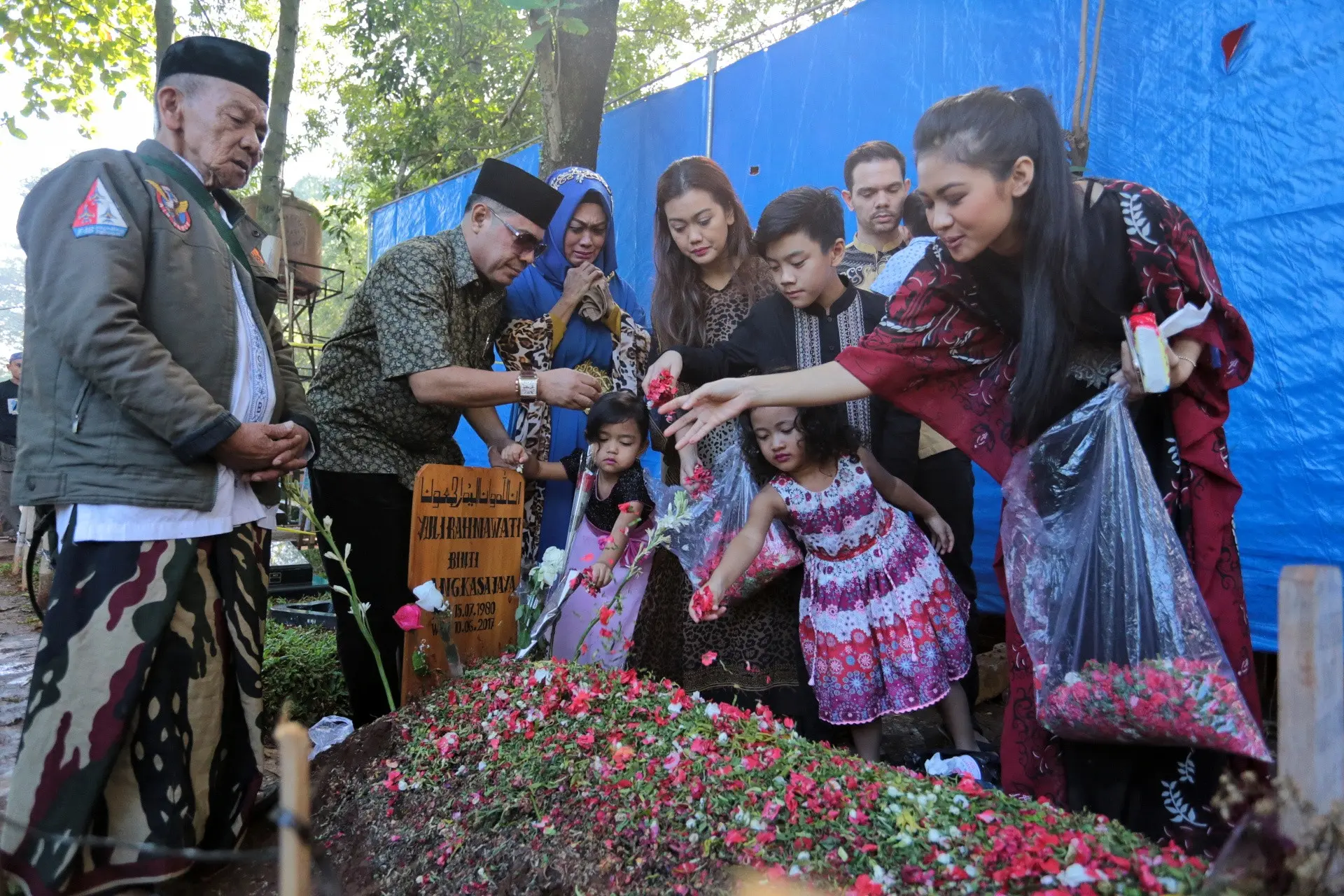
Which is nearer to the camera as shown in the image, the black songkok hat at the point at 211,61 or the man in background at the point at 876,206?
the black songkok hat at the point at 211,61

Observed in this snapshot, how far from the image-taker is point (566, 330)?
10.8ft

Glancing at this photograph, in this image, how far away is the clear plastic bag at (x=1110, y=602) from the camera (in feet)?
5.31

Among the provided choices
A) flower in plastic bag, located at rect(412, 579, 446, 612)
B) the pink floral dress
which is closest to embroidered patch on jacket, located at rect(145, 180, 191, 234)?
flower in plastic bag, located at rect(412, 579, 446, 612)

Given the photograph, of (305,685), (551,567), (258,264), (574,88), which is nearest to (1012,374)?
(551,567)

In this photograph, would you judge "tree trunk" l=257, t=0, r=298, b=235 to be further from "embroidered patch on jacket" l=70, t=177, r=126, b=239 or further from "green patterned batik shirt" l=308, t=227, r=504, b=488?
"embroidered patch on jacket" l=70, t=177, r=126, b=239

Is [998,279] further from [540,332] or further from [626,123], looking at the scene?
[626,123]

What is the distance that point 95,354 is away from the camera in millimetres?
1829

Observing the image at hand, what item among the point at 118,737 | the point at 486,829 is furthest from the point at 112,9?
the point at 486,829

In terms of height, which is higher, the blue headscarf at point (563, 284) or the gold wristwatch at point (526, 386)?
the blue headscarf at point (563, 284)

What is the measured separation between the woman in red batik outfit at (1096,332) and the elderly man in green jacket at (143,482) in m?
1.67

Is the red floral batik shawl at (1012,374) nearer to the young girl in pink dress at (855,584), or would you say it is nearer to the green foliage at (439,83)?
the young girl in pink dress at (855,584)

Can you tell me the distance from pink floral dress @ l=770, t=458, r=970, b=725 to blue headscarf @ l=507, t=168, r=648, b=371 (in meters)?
0.95

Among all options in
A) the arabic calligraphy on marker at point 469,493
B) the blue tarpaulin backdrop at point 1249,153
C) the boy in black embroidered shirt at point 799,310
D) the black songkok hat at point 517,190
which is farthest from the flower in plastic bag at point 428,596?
the blue tarpaulin backdrop at point 1249,153

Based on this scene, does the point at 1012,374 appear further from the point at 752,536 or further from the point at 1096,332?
the point at 752,536
